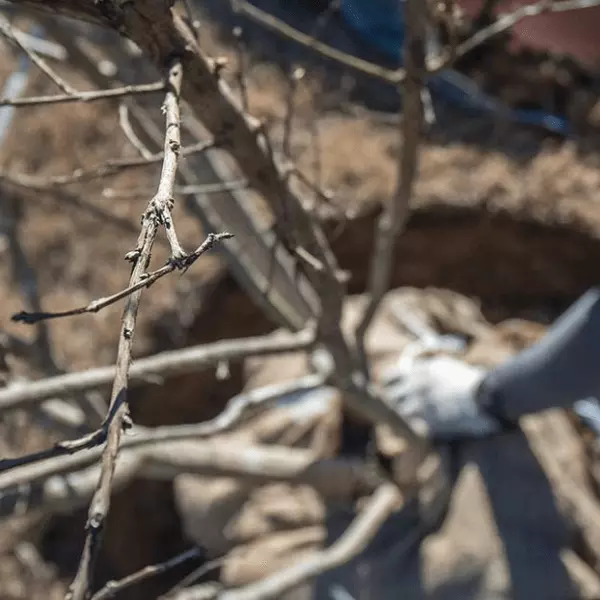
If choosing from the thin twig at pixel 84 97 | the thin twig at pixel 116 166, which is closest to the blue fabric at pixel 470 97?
the thin twig at pixel 116 166

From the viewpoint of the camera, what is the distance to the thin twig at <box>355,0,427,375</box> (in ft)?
2.98

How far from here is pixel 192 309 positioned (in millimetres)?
2141

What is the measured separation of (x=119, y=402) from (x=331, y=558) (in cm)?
88

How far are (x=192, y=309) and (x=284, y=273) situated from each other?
97 cm

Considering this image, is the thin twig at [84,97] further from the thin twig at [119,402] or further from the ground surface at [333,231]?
the ground surface at [333,231]

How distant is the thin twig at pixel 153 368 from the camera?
88 cm

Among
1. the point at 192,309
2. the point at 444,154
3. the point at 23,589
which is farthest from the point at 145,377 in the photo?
the point at 444,154

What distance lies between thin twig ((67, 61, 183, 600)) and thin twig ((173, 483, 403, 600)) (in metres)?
0.71

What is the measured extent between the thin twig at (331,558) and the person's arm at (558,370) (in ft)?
0.92

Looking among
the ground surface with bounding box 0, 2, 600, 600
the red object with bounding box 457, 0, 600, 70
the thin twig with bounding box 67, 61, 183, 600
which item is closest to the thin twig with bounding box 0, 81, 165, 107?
the thin twig with bounding box 67, 61, 183, 600

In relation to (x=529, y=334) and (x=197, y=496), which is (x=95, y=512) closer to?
(x=197, y=496)

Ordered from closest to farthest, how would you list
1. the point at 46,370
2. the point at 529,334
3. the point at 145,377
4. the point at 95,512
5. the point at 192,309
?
the point at 95,512 < the point at 145,377 < the point at 46,370 < the point at 529,334 < the point at 192,309

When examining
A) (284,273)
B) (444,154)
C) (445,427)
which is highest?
(444,154)

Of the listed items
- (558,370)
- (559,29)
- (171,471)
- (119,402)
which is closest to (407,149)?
(558,370)
